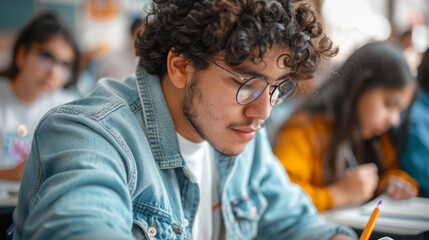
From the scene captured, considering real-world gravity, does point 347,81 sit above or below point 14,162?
above

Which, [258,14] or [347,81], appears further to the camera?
[347,81]

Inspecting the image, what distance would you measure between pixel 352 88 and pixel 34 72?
1534 mm

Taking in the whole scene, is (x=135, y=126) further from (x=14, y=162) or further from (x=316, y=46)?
(x=14, y=162)

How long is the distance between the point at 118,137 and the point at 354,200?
1082 millimetres

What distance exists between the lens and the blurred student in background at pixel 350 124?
1641 millimetres

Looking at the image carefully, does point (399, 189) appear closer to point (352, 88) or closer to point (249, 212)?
point (352, 88)

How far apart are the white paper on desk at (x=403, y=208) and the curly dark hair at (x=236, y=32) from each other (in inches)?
23.9

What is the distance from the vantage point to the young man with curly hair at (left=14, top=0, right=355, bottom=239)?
0.68 m

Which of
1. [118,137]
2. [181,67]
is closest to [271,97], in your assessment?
[181,67]

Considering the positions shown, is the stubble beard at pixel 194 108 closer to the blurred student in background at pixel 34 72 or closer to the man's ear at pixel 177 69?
the man's ear at pixel 177 69

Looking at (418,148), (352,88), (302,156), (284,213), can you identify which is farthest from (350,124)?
(284,213)

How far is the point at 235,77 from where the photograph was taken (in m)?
0.88

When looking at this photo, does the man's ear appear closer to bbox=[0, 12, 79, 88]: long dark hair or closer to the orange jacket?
the orange jacket

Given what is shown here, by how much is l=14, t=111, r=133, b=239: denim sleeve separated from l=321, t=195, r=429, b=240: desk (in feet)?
2.23
